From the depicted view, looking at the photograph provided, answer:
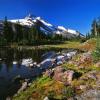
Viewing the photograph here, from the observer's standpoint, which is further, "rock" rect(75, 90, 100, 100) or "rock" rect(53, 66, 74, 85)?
"rock" rect(53, 66, 74, 85)

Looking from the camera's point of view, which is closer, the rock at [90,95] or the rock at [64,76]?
the rock at [90,95]

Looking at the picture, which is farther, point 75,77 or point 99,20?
point 99,20

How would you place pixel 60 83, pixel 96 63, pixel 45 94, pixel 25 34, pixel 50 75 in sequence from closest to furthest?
pixel 45 94, pixel 60 83, pixel 50 75, pixel 96 63, pixel 25 34

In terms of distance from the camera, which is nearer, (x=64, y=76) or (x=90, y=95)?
(x=90, y=95)

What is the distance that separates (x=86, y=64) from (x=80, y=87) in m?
11.7

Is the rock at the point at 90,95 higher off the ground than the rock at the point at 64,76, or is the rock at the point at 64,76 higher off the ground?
the rock at the point at 64,76

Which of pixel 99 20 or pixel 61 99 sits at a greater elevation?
pixel 99 20

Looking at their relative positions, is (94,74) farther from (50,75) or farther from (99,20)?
(99,20)

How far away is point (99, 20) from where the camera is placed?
156000 millimetres

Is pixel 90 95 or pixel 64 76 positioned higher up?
pixel 64 76

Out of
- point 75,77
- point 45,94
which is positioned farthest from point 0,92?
point 75,77

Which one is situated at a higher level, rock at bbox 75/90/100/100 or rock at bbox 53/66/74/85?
rock at bbox 53/66/74/85

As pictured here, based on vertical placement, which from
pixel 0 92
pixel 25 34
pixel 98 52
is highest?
pixel 25 34

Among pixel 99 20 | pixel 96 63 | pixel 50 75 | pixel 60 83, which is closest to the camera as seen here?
pixel 60 83
